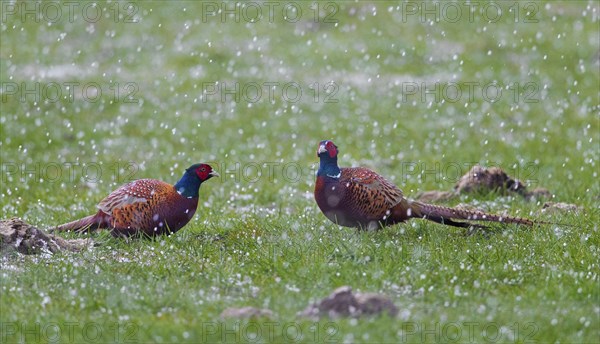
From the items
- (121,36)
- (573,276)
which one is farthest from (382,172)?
(121,36)

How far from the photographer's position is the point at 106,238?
1012 centimetres

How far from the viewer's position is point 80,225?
34.4ft

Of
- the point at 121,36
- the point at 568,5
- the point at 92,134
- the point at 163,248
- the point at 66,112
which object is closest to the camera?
the point at 163,248

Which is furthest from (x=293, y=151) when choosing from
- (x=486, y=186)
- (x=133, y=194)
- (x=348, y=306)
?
(x=348, y=306)

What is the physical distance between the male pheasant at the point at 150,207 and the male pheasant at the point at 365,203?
1430 mm

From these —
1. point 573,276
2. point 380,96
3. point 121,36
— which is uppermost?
point 121,36

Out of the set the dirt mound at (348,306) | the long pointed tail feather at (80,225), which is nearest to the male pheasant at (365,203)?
the long pointed tail feather at (80,225)

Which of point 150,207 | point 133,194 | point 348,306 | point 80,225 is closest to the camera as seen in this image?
point 348,306

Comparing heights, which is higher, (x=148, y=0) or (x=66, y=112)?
(x=148, y=0)

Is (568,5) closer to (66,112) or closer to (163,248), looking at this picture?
(66,112)

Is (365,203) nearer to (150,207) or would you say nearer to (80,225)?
(150,207)

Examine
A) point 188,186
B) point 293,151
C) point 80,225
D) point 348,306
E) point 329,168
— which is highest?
point 329,168

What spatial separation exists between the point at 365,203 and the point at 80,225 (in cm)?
330

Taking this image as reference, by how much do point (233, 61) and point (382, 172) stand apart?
30.1 feet
